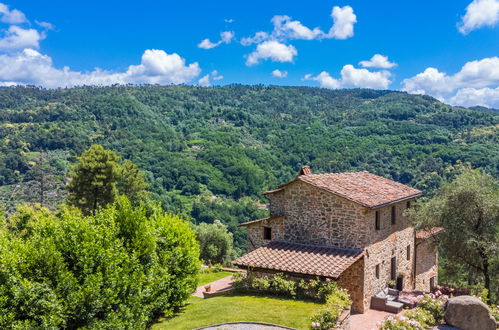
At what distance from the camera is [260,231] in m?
26.4

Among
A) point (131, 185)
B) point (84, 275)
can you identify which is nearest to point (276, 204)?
point (84, 275)

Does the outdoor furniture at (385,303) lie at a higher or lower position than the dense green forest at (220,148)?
lower

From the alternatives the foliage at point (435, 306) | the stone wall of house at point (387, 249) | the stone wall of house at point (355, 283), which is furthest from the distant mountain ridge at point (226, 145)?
the foliage at point (435, 306)

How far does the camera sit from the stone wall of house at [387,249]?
20.8 meters

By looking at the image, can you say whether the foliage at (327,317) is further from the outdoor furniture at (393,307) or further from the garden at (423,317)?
the outdoor furniture at (393,307)

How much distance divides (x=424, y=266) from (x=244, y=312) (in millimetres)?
17615

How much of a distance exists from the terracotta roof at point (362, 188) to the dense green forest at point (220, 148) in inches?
2666

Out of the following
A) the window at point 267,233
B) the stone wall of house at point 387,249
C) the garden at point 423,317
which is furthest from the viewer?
the window at point 267,233

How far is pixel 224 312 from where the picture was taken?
1716cm

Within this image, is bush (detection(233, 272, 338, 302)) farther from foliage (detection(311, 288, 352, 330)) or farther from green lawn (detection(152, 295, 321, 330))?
foliage (detection(311, 288, 352, 330))

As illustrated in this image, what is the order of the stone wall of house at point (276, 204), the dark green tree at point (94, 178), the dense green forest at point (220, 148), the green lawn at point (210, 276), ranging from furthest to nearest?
1. the dense green forest at point (220, 148)
2. the dark green tree at point (94, 178)
3. the green lawn at point (210, 276)
4. the stone wall of house at point (276, 204)

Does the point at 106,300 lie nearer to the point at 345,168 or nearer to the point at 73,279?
the point at 73,279

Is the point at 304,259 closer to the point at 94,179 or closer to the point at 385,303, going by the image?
the point at 385,303

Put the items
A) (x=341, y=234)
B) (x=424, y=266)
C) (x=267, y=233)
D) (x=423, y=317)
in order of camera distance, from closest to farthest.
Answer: (x=423, y=317), (x=341, y=234), (x=267, y=233), (x=424, y=266)
